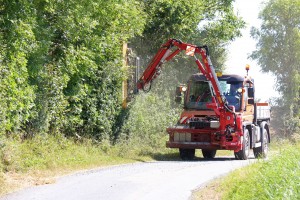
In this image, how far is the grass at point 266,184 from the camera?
1109 centimetres

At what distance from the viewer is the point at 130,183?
57.4 feet

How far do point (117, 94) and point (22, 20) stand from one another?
30.9 ft

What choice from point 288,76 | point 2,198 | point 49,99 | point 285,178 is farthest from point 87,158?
point 288,76

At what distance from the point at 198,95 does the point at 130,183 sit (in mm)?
10660

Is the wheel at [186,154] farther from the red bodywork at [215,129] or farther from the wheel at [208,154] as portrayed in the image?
the wheel at [208,154]

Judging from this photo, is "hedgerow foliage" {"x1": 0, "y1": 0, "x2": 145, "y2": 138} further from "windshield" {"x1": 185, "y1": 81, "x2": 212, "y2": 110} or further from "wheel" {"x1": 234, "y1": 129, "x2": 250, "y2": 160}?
→ "wheel" {"x1": 234, "y1": 129, "x2": 250, "y2": 160}

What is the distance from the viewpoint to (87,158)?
76.4ft

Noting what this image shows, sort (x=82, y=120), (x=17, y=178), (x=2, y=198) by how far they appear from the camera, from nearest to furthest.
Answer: (x=2, y=198)
(x=17, y=178)
(x=82, y=120)

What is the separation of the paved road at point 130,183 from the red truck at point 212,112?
3.07m

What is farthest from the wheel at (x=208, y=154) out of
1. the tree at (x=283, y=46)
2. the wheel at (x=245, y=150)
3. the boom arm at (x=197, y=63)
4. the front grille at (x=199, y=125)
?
the tree at (x=283, y=46)

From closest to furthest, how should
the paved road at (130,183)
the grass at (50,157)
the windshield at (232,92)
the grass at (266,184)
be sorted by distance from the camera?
the grass at (266,184), the paved road at (130,183), the grass at (50,157), the windshield at (232,92)

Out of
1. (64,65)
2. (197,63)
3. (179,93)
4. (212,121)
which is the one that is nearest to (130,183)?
(64,65)

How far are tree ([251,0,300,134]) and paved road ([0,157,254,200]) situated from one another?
46.0m

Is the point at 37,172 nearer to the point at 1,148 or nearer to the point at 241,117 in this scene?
the point at 1,148
